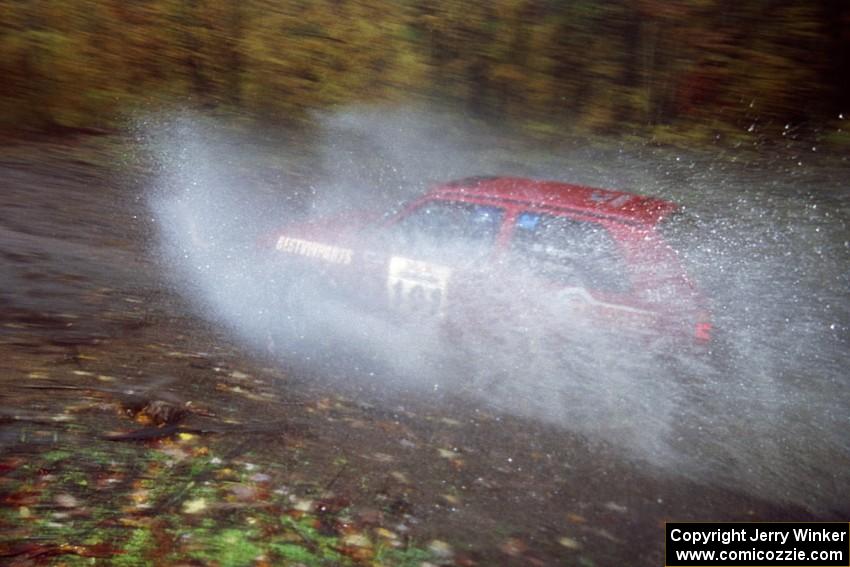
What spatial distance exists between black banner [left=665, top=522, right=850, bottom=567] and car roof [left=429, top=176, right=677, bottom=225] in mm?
2232

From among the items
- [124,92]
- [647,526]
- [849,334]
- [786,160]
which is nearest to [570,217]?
[647,526]

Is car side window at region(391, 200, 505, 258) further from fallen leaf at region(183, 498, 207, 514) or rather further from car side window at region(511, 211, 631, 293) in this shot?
fallen leaf at region(183, 498, 207, 514)

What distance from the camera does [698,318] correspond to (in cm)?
505

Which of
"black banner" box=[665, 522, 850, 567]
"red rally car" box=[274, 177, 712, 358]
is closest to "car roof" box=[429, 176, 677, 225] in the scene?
"red rally car" box=[274, 177, 712, 358]

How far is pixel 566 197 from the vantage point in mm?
5605

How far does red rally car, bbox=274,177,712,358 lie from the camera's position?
5105 millimetres

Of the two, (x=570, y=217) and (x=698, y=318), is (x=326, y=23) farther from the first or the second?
(x=698, y=318)

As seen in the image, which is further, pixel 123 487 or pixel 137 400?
pixel 137 400

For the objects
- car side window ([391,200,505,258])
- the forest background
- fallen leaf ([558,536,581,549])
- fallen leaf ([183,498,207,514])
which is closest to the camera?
fallen leaf ([183,498,207,514])

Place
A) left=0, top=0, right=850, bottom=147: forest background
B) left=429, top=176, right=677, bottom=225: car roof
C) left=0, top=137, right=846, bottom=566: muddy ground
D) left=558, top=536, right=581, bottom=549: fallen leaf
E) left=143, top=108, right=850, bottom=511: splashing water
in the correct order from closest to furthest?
left=0, top=137, right=846, bottom=566: muddy ground → left=558, top=536, right=581, bottom=549: fallen leaf → left=143, top=108, right=850, bottom=511: splashing water → left=429, top=176, right=677, bottom=225: car roof → left=0, top=0, right=850, bottom=147: forest background

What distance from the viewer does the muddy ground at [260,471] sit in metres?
3.29

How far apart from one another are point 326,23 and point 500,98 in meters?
2.68

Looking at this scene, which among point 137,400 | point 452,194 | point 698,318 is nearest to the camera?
point 137,400

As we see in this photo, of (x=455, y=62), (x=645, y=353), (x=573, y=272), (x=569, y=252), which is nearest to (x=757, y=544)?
(x=645, y=353)
